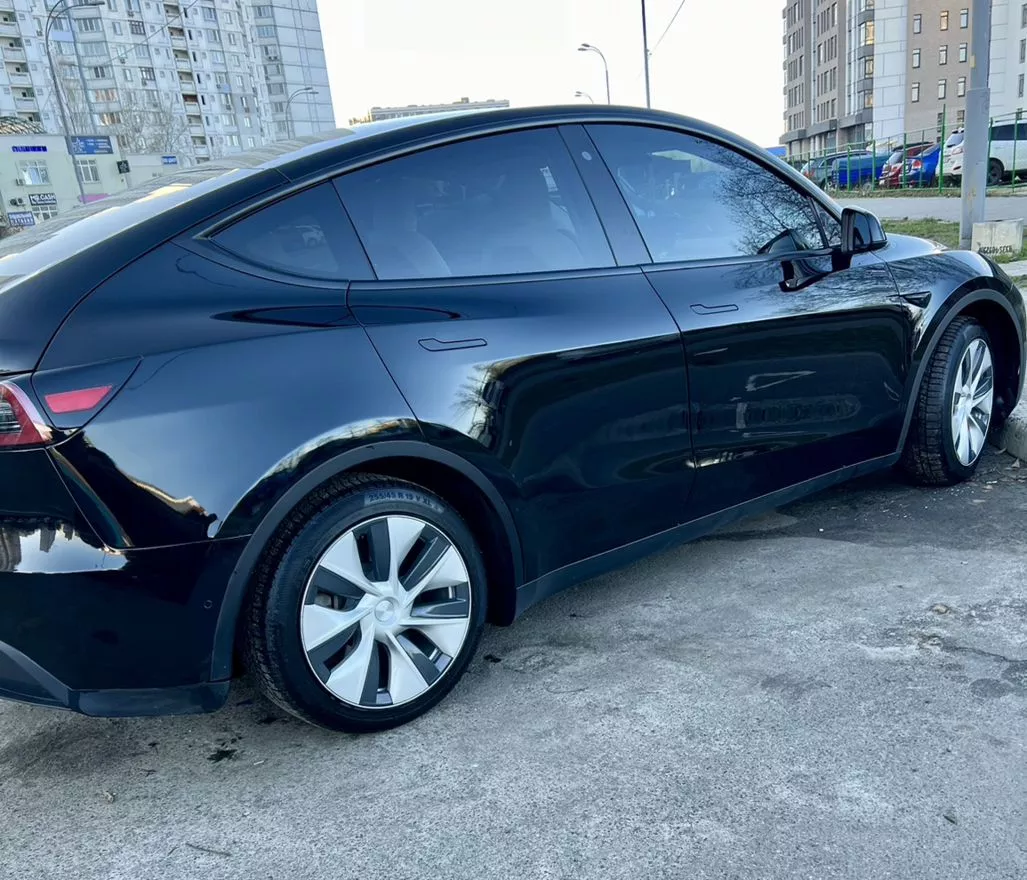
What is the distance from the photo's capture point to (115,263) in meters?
2.09

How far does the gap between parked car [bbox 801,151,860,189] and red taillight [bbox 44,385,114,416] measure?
97.0 feet

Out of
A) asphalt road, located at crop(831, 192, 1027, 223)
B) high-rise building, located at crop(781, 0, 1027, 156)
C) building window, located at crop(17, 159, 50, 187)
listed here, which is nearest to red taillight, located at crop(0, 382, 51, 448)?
asphalt road, located at crop(831, 192, 1027, 223)

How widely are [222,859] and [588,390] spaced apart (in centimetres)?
154

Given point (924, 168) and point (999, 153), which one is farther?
point (924, 168)

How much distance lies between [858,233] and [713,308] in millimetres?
865

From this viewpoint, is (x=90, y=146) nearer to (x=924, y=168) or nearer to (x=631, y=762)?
(x=924, y=168)

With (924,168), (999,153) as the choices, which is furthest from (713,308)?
(924,168)

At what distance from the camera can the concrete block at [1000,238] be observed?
9898 millimetres

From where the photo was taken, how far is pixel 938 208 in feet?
58.3

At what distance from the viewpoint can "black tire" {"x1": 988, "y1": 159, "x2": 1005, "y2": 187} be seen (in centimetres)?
2345

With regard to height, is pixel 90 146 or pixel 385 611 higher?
pixel 90 146

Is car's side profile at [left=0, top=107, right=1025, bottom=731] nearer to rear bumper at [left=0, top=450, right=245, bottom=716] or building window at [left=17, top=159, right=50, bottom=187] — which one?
rear bumper at [left=0, top=450, right=245, bottom=716]

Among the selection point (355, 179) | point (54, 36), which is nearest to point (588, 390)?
point (355, 179)

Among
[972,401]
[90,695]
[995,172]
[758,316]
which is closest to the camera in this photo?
[90,695]
